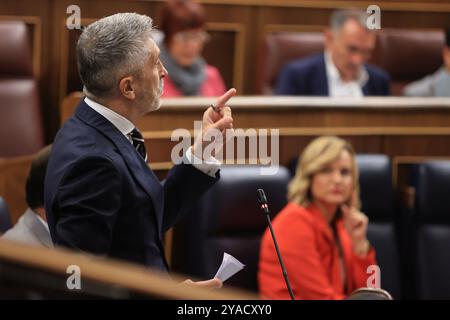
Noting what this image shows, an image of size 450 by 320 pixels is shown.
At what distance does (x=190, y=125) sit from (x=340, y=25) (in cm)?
48

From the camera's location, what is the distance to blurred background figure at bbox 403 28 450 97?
5.61 feet

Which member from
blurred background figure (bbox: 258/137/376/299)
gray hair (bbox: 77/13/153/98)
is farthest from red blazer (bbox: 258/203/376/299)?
gray hair (bbox: 77/13/153/98)

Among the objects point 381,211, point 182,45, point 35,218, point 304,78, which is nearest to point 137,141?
point 35,218

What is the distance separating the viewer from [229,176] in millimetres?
1255

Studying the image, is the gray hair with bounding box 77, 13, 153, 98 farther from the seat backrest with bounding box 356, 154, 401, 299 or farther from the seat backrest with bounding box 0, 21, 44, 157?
the seat backrest with bounding box 0, 21, 44, 157

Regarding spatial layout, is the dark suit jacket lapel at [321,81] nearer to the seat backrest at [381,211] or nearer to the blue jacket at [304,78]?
the blue jacket at [304,78]

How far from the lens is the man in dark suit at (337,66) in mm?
1677

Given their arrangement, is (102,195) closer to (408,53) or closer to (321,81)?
(321,81)

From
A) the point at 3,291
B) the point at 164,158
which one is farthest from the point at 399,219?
the point at 3,291

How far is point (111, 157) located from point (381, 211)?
0.76 meters

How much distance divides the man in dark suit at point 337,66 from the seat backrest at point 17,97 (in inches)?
17.0

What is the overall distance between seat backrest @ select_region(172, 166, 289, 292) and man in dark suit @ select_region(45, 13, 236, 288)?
0.52 meters

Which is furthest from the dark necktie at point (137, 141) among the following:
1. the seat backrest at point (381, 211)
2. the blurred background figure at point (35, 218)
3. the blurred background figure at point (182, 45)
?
the blurred background figure at point (182, 45)

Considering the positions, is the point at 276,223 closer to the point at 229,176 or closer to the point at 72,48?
the point at 229,176
